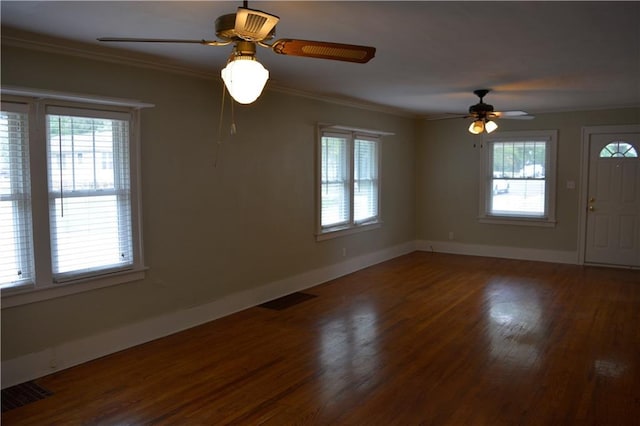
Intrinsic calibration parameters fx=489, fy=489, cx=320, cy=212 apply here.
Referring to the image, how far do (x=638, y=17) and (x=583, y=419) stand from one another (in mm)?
2483

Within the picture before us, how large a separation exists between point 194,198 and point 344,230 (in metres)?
2.72

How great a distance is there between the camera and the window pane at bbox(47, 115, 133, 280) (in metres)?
3.72

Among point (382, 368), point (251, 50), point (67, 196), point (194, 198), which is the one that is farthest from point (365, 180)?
point (251, 50)

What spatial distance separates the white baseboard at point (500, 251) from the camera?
7.86m

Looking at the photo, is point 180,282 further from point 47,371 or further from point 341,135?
point 341,135

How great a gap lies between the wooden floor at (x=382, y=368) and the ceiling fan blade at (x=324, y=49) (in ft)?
6.97

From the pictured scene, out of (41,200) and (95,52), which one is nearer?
(41,200)

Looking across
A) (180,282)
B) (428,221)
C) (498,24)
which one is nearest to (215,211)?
(180,282)

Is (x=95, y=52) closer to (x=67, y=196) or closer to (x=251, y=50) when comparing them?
(x=67, y=196)

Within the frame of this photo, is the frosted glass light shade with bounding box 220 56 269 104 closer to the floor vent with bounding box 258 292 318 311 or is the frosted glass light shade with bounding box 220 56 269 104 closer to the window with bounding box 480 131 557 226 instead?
the floor vent with bounding box 258 292 318 311

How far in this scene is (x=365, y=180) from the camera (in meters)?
7.50

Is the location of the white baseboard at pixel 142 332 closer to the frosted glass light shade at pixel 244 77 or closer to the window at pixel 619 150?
the frosted glass light shade at pixel 244 77

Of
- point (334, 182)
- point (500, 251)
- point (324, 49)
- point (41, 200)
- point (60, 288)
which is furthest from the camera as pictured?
point (500, 251)

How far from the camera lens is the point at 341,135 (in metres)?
6.77
